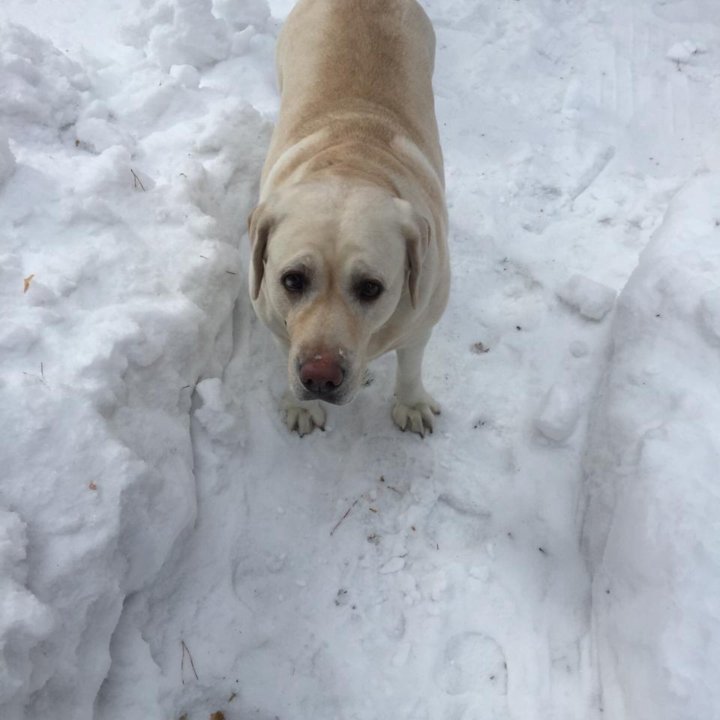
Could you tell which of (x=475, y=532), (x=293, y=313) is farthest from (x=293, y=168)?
(x=475, y=532)

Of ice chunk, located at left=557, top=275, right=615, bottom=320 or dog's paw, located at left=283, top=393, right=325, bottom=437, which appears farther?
ice chunk, located at left=557, top=275, right=615, bottom=320

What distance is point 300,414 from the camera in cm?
281

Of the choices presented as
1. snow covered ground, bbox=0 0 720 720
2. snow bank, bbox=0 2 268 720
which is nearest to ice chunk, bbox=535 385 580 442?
snow covered ground, bbox=0 0 720 720

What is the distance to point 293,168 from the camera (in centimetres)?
264

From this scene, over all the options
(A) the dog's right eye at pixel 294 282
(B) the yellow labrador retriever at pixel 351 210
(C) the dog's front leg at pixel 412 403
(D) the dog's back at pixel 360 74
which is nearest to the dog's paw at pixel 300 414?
(B) the yellow labrador retriever at pixel 351 210

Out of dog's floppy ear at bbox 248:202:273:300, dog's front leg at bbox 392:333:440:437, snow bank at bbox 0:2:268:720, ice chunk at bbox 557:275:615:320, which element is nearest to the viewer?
snow bank at bbox 0:2:268:720

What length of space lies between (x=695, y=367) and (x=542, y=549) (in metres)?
0.94

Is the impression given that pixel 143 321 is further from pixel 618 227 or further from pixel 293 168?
pixel 618 227

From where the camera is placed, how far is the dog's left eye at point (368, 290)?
2.12m

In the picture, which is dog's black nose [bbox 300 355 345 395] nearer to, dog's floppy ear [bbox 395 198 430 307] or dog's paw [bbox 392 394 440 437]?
dog's floppy ear [bbox 395 198 430 307]

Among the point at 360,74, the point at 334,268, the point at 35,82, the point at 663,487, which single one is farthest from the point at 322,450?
the point at 35,82

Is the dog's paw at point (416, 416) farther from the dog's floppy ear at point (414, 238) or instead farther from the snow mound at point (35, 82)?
the snow mound at point (35, 82)

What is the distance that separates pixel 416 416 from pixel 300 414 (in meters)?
0.51

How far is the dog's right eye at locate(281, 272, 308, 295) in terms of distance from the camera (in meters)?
2.13
